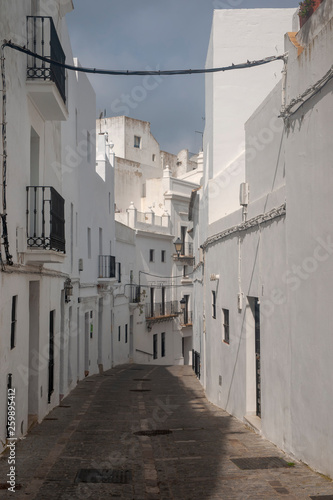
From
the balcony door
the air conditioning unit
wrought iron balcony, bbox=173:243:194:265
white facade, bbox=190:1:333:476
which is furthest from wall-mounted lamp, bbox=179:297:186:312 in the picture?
the balcony door

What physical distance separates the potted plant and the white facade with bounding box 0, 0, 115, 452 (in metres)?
4.13

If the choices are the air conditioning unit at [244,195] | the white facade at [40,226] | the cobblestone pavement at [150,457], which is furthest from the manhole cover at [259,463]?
the air conditioning unit at [244,195]

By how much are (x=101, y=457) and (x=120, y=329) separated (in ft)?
73.5

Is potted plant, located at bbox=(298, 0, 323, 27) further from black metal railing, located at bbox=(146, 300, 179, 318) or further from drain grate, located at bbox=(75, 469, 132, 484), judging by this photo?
black metal railing, located at bbox=(146, 300, 179, 318)

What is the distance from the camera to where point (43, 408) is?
12539mm

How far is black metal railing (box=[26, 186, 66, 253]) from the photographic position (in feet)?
33.4

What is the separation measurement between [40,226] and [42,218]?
316mm

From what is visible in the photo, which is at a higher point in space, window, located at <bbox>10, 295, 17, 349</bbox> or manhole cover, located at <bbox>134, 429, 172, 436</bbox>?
window, located at <bbox>10, 295, 17, 349</bbox>

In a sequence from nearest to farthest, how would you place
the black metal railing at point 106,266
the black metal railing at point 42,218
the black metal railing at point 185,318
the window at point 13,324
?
the window at point 13,324 < the black metal railing at point 42,218 < the black metal railing at point 106,266 < the black metal railing at point 185,318

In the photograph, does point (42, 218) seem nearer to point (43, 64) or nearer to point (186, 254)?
point (43, 64)

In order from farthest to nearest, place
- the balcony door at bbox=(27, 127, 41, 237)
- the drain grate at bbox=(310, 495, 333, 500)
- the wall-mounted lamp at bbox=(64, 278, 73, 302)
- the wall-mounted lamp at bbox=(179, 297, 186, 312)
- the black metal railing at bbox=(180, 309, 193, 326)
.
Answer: the black metal railing at bbox=(180, 309, 193, 326), the wall-mounted lamp at bbox=(179, 297, 186, 312), the wall-mounted lamp at bbox=(64, 278, 73, 302), the balcony door at bbox=(27, 127, 41, 237), the drain grate at bbox=(310, 495, 333, 500)

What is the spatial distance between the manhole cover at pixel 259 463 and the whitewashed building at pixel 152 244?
24567mm

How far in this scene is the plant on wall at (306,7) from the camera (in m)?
Result: 7.61

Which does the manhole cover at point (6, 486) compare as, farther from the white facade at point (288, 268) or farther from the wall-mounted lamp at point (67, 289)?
the wall-mounted lamp at point (67, 289)
